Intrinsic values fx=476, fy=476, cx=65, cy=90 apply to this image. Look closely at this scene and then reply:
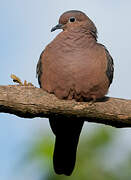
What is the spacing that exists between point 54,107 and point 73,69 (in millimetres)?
509

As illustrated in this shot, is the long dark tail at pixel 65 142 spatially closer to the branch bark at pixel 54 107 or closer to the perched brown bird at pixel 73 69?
the perched brown bird at pixel 73 69

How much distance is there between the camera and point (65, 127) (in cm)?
602

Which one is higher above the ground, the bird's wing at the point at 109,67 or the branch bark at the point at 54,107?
the bird's wing at the point at 109,67

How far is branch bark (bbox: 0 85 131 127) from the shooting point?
5207mm

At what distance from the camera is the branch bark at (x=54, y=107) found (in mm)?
5207

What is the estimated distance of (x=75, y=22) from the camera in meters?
6.12

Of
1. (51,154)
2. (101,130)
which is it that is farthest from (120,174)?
(51,154)

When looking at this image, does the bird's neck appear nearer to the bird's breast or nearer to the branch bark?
the bird's breast

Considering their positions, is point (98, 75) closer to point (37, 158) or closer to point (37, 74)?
point (37, 74)

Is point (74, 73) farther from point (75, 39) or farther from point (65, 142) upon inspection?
point (65, 142)

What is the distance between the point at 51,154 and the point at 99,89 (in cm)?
113

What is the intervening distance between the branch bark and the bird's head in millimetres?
1044

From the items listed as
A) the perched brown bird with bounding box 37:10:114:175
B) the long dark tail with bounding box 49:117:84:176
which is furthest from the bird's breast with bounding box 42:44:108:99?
the long dark tail with bounding box 49:117:84:176

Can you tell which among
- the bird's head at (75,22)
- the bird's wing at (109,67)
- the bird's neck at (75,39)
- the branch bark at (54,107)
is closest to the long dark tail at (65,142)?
the branch bark at (54,107)
